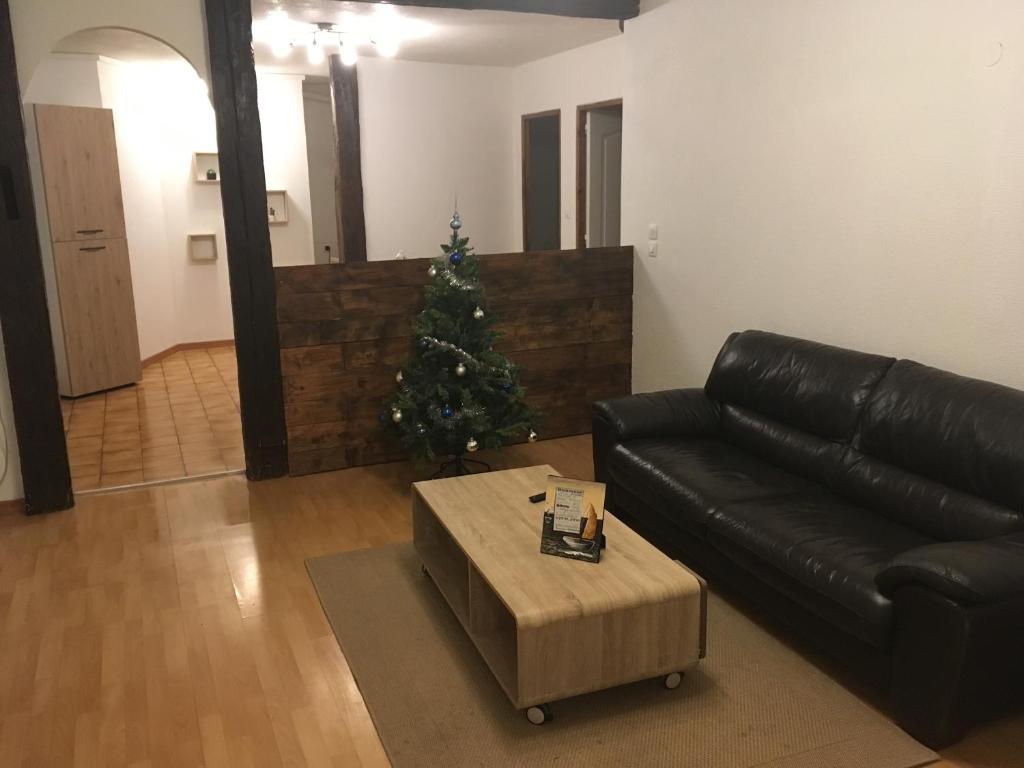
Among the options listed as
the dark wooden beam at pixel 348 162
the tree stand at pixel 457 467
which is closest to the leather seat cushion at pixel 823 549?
the tree stand at pixel 457 467

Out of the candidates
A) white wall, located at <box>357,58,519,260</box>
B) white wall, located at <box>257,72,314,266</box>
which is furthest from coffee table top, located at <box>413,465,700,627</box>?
white wall, located at <box>257,72,314,266</box>

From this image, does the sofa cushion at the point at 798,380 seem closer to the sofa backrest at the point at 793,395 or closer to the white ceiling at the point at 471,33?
the sofa backrest at the point at 793,395

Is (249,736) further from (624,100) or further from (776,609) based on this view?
(624,100)

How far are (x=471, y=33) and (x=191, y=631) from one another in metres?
4.25

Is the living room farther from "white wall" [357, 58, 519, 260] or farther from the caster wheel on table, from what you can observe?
"white wall" [357, 58, 519, 260]

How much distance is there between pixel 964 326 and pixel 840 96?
3.74 feet

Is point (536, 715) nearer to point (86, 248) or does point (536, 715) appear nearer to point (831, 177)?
point (831, 177)

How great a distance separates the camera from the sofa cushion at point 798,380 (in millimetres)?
3256

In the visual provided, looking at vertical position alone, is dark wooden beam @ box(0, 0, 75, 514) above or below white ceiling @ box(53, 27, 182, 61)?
below

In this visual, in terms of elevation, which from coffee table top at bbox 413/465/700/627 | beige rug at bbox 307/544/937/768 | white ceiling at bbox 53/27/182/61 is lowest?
beige rug at bbox 307/544/937/768

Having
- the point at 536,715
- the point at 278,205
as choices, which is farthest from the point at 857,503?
the point at 278,205

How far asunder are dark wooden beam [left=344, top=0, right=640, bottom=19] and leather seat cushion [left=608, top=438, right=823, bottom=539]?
263 centimetres

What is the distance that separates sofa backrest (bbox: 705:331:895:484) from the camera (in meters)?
3.26

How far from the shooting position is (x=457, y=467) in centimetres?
454
